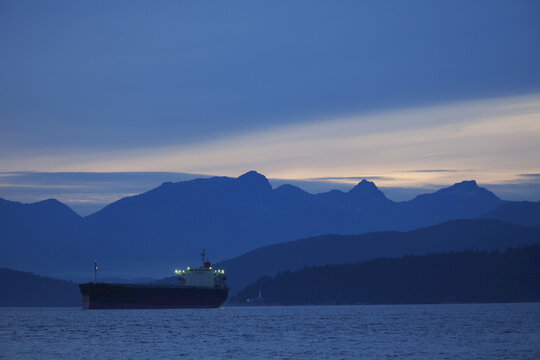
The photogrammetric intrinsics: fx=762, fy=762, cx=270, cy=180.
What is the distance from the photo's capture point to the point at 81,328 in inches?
4122

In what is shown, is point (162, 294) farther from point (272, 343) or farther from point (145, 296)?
point (272, 343)

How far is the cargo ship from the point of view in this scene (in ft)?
510

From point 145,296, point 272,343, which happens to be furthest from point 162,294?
point 272,343

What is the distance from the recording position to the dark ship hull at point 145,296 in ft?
508

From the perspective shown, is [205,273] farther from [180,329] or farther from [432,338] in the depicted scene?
[432,338]

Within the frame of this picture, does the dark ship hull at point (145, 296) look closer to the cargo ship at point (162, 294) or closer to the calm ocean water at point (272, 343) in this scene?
the cargo ship at point (162, 294)

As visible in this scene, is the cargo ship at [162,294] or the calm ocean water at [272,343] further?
the cargo ship at [162,294]

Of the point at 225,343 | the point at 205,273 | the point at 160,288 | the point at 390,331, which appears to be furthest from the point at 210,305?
the point at 225,343

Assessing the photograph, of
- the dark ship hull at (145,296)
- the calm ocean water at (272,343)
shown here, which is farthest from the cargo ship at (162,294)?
the calm ocean water at (272,343)

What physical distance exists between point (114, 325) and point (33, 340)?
26.1 meters

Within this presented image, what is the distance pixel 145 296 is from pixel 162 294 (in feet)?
13.0

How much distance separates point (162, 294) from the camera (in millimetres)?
165375

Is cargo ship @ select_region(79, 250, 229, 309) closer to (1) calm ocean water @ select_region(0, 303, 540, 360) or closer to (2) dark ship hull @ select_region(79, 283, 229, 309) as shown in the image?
(2) dark ship hull @ select_region(79, 283, 229, 309)

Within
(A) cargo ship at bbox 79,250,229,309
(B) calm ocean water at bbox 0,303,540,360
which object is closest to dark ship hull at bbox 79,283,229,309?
(A) cargo ship at bbox 79,250,229,309
